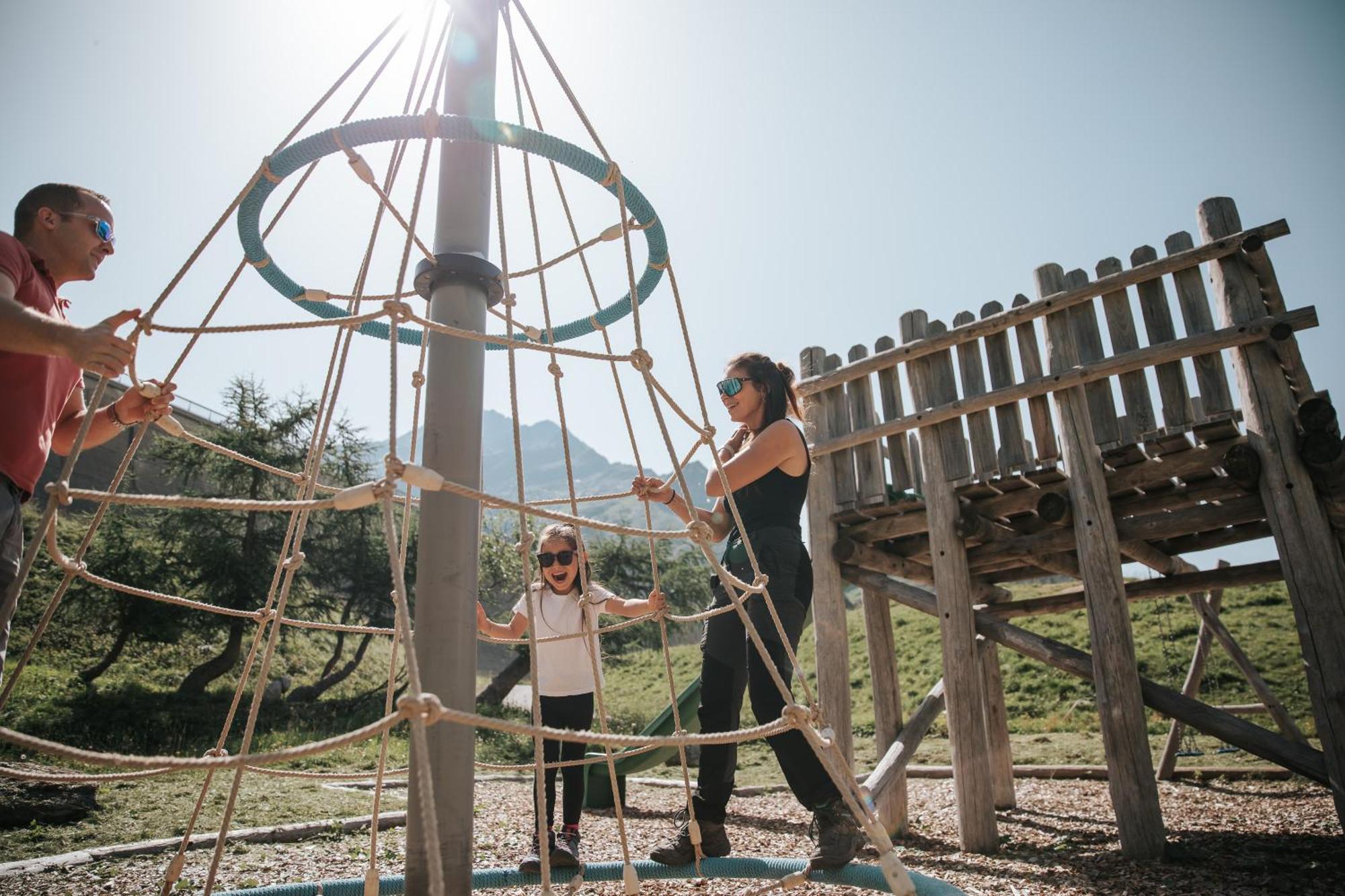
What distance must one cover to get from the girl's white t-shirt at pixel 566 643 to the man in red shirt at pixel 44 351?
1458 mm

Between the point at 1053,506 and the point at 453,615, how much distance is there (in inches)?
144

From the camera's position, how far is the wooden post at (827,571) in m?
4.73

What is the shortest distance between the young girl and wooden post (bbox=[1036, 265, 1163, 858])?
93.2 inches

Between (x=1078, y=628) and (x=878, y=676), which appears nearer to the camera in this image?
(x=878, y=676)

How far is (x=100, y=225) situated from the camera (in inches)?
81.4

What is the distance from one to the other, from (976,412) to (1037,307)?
0.66 metres

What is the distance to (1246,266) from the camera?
3.89 meters

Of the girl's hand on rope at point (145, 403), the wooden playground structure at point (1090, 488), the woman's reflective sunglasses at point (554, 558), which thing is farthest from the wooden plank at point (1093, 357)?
the girl's hand on rope at point (145, 403)

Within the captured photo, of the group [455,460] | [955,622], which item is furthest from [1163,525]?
[455,460]

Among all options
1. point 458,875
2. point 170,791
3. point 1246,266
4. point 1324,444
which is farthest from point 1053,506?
point 170,791

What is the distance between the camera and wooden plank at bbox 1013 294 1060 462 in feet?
14.3

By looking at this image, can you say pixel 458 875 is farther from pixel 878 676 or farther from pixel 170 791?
pixel 170 791

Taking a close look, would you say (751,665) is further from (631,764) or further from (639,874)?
(631,764)

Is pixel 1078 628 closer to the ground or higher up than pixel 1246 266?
closer to the ground
